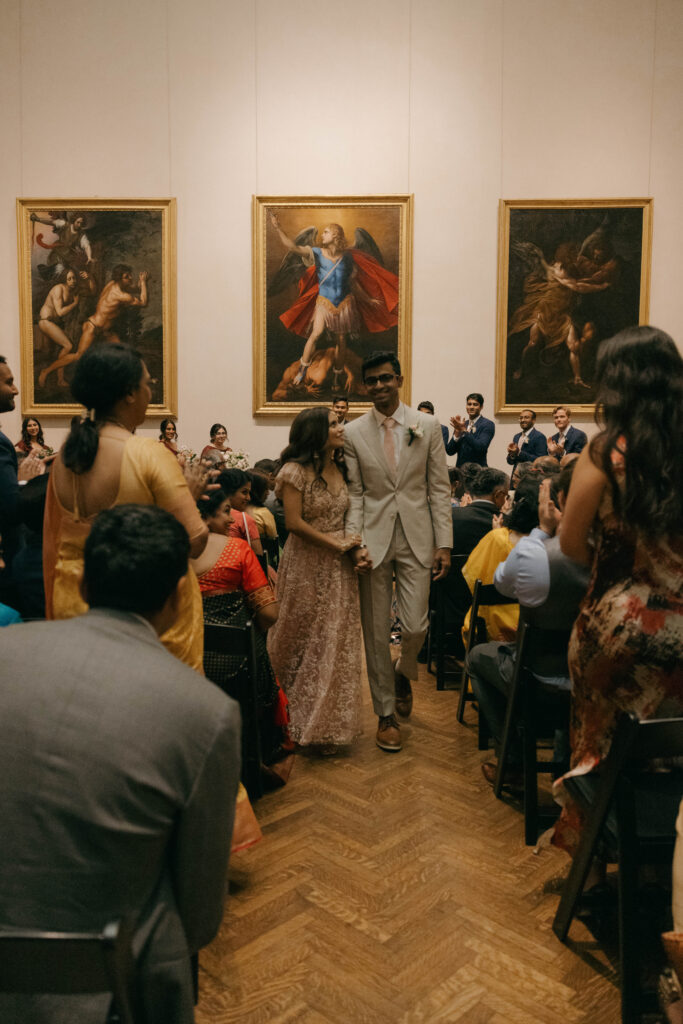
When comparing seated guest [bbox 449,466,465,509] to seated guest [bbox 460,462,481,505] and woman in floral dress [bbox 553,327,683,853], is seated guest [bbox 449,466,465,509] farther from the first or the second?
woman in floral dress [bbox 553,327,683,853]

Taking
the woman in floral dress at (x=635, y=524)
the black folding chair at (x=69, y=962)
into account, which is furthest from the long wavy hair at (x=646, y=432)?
the black folding chair at (x=69, y=962)

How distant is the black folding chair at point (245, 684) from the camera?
2.86m

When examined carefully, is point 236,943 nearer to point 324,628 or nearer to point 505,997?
point 505,997

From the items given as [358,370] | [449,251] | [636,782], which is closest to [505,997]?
[636,782]

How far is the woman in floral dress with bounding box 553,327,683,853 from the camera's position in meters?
2.03

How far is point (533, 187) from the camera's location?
402 inches

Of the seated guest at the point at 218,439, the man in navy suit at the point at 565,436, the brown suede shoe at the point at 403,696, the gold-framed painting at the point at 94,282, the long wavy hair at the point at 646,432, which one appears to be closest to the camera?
the long wavy hair at the point at 646,432

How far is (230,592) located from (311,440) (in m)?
1.06

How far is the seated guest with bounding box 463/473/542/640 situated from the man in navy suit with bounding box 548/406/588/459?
18.0 feet

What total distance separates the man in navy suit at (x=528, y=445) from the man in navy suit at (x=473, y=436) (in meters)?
0.36

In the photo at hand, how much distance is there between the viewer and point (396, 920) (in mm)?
2484

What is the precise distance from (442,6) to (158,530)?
1119 centimetres

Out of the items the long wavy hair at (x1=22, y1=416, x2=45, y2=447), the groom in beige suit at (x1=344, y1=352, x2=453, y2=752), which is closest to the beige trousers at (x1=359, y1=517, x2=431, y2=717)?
the groom in beige suit at (x1=344, y1=352, x2=453, y2=752)

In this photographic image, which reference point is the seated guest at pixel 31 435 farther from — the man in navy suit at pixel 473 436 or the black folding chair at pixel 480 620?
the black folding chair at pixel 480 620
